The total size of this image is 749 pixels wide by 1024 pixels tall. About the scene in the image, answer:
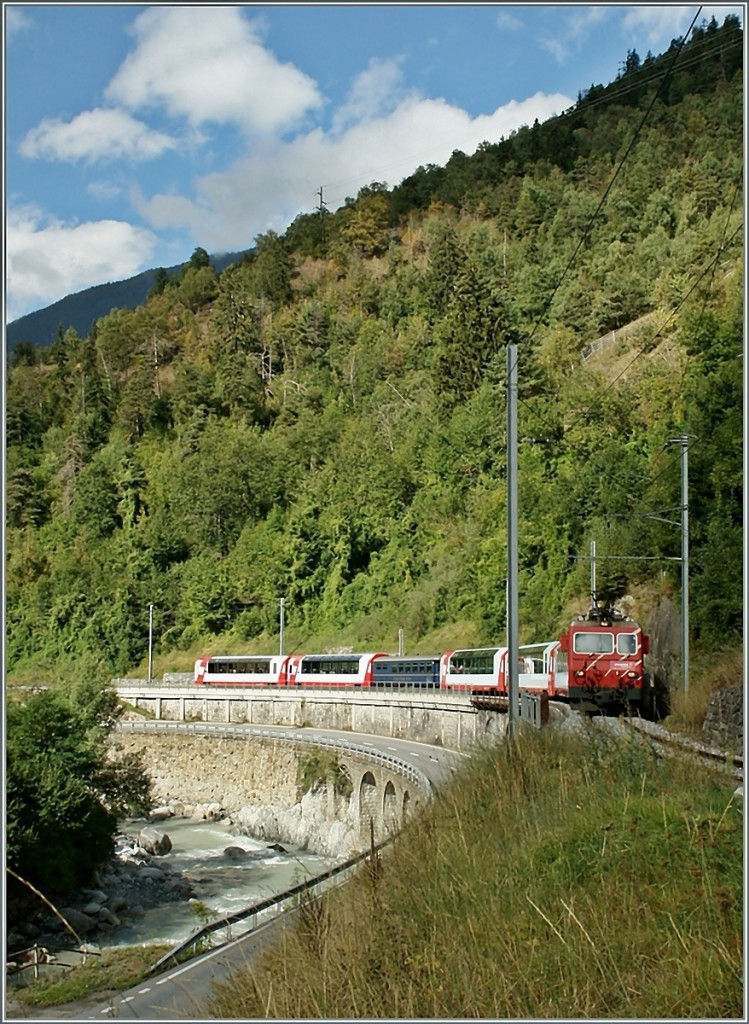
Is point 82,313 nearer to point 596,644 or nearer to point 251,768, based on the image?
point 251,768

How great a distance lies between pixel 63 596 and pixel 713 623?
1930 inches

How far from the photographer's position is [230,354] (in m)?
87.5

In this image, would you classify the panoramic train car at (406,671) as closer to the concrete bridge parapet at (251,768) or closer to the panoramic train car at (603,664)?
the concrete bridge parapet at (251,768)

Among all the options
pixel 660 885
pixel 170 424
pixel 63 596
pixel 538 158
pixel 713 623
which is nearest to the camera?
pixel 660 885

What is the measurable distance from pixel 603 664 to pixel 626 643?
67 centimetres

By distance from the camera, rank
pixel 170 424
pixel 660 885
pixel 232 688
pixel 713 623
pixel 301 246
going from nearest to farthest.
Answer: pixel 660 885, pixel 713 623, pixel 232 688, pixel 170 424, pixel 301 246

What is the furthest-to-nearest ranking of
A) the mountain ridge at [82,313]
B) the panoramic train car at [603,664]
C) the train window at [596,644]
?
1. the mountain ridge at [82,313]
2. the train window at [596,644]
3. the panoramic train car at [603,664]

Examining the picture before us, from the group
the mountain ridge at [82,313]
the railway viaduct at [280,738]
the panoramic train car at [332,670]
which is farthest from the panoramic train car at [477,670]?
the mountain ridge at [82,313]

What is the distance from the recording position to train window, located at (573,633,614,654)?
22.3 metres

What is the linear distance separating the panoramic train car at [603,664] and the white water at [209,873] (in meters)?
6.11

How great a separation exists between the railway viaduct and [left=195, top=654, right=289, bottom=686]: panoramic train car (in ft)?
3.29

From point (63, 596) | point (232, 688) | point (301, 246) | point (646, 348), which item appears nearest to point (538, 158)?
point (301, 246)

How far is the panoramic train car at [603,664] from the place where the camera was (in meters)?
22.2

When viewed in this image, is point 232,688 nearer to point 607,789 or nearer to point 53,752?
point 53,752
